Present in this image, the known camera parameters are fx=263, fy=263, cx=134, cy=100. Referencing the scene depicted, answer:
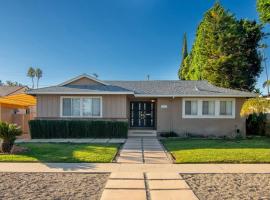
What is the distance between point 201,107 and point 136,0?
8165 millimetres

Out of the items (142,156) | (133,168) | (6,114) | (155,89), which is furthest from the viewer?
(6,114)

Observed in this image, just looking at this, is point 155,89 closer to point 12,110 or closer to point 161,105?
point 161,105

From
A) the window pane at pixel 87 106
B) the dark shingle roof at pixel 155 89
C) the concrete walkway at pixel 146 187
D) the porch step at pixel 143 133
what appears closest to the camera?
the concrete walkway at pixel 146 187

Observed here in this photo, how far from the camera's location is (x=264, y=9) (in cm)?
2062

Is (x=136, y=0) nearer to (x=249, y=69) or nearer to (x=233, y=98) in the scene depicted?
(x=233, y=98)

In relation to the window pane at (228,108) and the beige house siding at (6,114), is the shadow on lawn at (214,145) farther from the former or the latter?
the beige house siding at (6,114)

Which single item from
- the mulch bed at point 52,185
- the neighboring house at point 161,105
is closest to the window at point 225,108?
the neighboring house at point 161,105

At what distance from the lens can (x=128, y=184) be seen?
253 inches

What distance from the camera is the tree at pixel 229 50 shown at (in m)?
26.7

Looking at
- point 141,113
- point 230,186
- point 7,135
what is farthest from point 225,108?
point 7,135

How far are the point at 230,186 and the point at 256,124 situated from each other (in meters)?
15.5

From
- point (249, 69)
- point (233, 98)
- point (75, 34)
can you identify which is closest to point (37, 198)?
point (233, 98)

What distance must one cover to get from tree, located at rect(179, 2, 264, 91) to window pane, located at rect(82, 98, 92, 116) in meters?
15.0

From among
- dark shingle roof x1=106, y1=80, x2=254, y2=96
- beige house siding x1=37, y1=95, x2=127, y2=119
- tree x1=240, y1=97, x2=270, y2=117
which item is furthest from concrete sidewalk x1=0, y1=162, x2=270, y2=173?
dark shingle roof x1=106, y1=80, x2=254, y2=96
